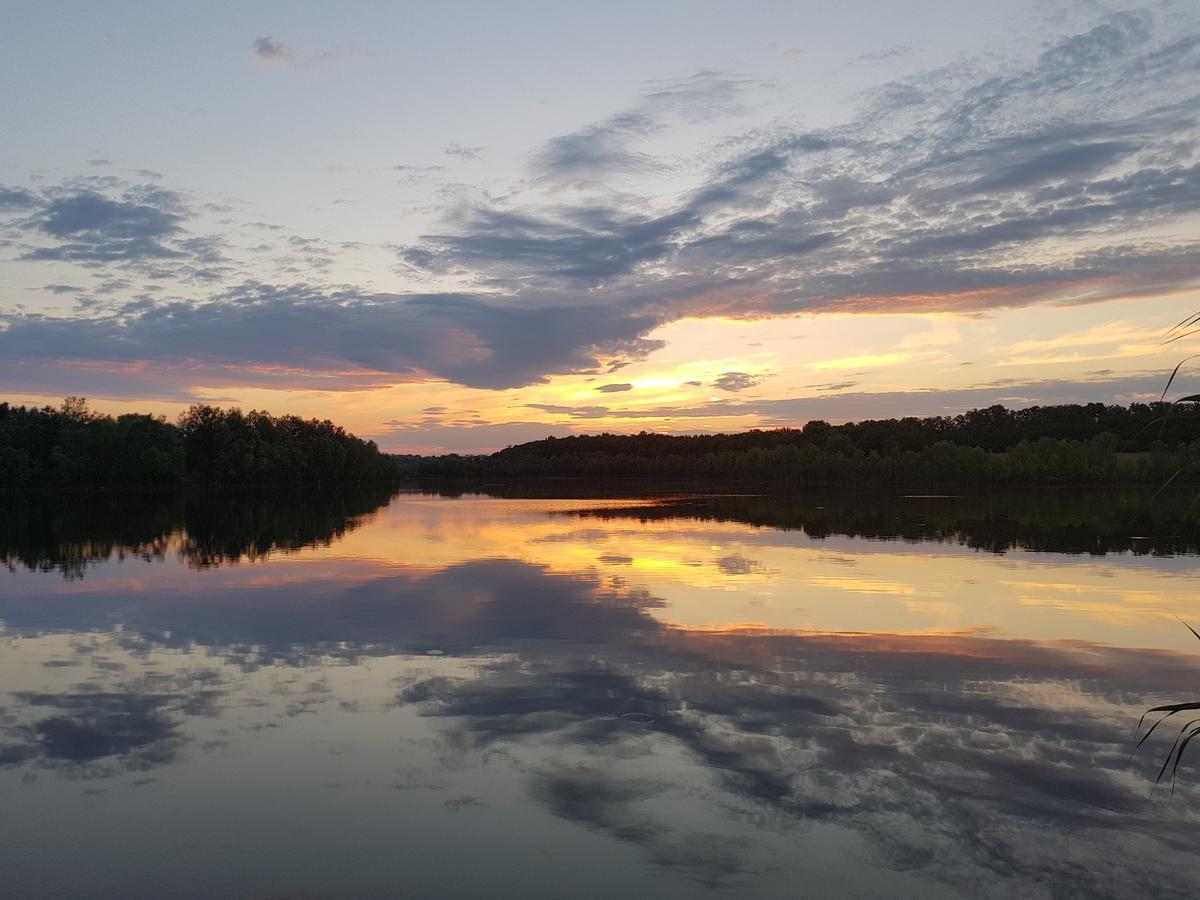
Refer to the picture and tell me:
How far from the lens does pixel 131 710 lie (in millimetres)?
9727

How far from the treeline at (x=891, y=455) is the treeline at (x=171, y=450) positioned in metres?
52.2

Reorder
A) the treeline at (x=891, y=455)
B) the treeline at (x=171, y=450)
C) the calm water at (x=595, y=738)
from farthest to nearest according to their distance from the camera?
1. the treeline at (x=891, y=455)
2. the treeline at (x=171, y=450)
3. the calm water at (x=595, y=738)

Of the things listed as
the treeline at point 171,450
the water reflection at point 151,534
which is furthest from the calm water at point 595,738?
the treeline at point 171,450

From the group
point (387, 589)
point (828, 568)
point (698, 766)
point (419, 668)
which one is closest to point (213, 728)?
point (419, 668)

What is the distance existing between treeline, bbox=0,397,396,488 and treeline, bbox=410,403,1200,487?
171ft

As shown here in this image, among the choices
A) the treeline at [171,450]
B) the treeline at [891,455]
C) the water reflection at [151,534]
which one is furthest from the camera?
the treeline at [891,455]

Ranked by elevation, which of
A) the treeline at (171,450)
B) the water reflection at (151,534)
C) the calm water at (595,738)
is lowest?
the calm water at (595,738)

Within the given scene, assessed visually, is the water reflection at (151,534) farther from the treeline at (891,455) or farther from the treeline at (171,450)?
the treeline at (891,455)

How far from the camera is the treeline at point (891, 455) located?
115 m

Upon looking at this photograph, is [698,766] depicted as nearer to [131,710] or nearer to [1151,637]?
[131,710]

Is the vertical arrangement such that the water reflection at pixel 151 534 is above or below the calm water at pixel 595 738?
above

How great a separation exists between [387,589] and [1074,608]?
1409cm

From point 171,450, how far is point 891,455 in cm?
9914

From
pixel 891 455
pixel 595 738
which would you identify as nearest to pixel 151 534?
pixel 595 738
